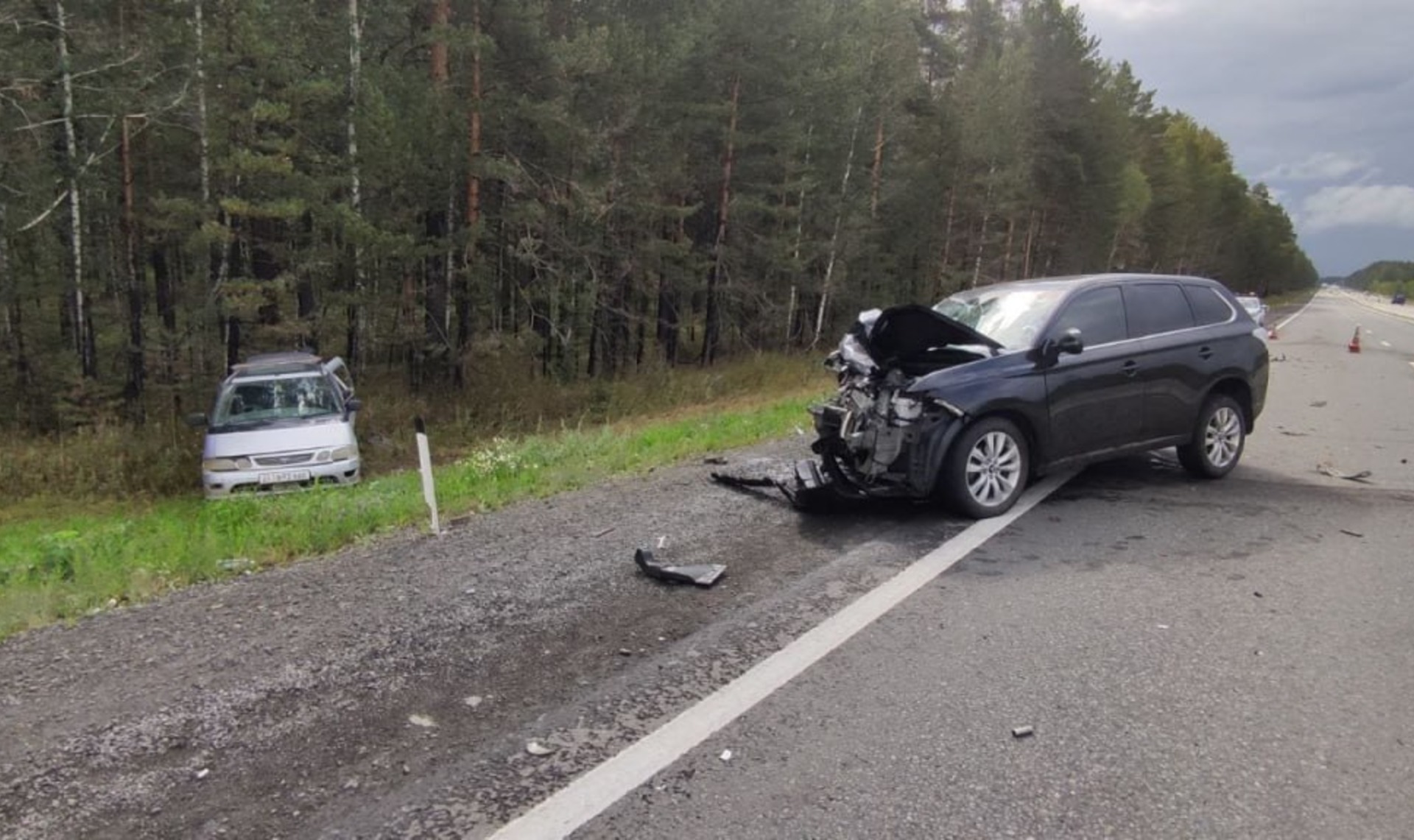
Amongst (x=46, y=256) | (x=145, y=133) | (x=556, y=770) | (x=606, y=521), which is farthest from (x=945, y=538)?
(x=46, y=256)

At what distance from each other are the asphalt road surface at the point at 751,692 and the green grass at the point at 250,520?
58 cm

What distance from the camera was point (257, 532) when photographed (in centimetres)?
630

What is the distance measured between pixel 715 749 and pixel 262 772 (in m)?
1.57

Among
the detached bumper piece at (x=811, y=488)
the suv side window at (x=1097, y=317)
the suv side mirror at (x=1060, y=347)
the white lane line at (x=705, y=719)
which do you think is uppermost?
the suv side window at (x=1097, y=317)

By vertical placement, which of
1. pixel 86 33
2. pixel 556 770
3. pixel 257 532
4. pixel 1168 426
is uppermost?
pixel 86 33

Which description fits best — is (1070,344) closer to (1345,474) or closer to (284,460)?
(1345,474)

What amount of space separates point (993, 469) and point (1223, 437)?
279 centimetres

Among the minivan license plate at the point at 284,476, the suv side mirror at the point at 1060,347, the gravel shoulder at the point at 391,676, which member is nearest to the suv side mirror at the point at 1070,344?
the suv side mirror at the point at 1060,347

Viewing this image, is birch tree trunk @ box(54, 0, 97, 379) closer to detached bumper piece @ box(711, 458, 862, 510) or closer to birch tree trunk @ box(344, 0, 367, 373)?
birch tree trunk @ box(344, 0, 367, 373)

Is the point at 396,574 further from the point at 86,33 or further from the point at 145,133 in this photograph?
the point at 145,133

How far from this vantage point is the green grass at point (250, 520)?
495cm

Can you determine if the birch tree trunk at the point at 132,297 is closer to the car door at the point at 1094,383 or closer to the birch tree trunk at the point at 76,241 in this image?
the birch tree trunk at the point at 76,241

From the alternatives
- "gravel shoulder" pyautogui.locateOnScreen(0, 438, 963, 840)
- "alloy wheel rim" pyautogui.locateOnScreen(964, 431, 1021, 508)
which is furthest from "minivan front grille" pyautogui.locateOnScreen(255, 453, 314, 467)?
"alloy wheel rim" pyautogui.locateOnScreen(964, 431, 1021, 508)

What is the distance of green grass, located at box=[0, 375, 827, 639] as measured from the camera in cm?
495
